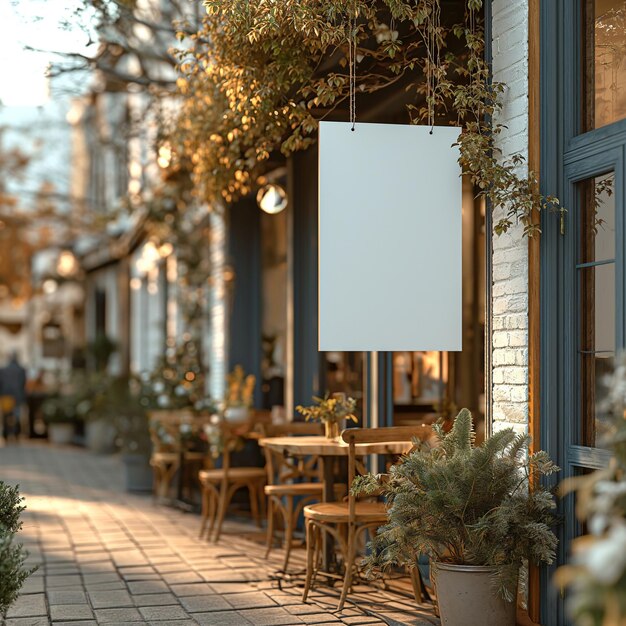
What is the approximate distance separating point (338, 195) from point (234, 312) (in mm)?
5228

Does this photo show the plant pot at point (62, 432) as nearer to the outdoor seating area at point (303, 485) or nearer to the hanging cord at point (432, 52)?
the outdoor seating area at point (303, 485)

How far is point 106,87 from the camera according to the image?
11.2 m

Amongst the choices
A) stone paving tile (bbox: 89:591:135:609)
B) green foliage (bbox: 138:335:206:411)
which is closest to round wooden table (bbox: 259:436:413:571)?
stone paving tile (bbox: 89:591:135:609)

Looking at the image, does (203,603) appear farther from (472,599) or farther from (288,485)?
(472,599)

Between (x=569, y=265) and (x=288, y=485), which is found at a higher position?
(x=569, y=265)

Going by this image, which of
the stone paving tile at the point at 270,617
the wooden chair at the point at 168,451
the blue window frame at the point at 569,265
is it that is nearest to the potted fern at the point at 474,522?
the blue window frame at the point at 569,265

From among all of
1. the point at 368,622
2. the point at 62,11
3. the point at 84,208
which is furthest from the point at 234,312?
the point at 84,208

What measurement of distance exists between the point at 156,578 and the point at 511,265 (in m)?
3.09

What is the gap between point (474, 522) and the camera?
15.9 feet

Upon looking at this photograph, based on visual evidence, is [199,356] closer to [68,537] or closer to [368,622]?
[68,537]

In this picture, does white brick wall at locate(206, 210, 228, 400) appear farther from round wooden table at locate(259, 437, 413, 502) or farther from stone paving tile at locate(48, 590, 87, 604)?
stone paving tile at locate(48, 590, 87, 604)

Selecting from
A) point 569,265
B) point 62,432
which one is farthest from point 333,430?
point 62,432

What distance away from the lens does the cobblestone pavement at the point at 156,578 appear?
5.55m

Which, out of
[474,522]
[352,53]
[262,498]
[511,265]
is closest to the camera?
[474,522]
